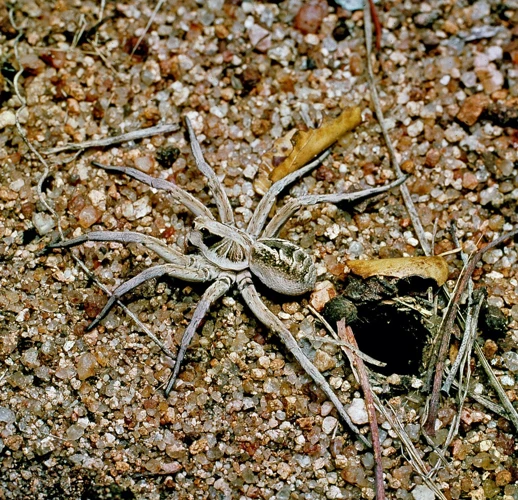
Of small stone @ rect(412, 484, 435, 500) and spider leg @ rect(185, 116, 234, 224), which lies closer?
small stone @ rect(412, 484, 435, 500)

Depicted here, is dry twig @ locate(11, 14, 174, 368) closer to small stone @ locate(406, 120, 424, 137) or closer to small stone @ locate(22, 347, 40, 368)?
small stone @ locate(22, 347, 40, 368)

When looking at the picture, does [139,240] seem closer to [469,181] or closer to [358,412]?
[358,412]

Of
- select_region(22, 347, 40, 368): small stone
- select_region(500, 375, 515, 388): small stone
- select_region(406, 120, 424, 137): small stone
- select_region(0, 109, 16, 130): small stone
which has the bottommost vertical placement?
select_region(22, 347, 40, 368): small stone

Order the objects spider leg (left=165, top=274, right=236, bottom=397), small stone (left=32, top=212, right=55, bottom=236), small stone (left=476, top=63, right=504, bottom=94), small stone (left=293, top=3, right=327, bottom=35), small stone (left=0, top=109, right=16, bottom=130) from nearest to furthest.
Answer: spider leg (left=165, top=274, right=236, bottom=397), small stone (left=32, top=212, right=55, bottom=236), small stone (left=0, top=109, right=16, bottom=130), small stone (left=476, top=63, right=504, bottom=94), small stone (left=293, top=3, right=327, bottom=35)

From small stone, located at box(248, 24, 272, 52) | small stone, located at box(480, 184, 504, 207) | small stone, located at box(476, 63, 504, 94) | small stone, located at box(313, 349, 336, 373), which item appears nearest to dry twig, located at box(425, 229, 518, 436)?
small stone, located at box(480, 184, 504, 207)

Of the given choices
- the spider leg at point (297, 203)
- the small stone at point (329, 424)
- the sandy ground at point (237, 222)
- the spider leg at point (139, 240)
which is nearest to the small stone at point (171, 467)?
the sandy ground at point (237, 222)

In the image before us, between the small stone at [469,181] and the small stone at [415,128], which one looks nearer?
the small stone at [469,181]

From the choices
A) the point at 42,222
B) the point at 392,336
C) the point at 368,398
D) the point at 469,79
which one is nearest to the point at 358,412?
the point at 368,398

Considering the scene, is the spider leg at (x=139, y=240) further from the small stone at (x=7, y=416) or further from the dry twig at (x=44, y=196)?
the small stone at (x=7, y=416)
